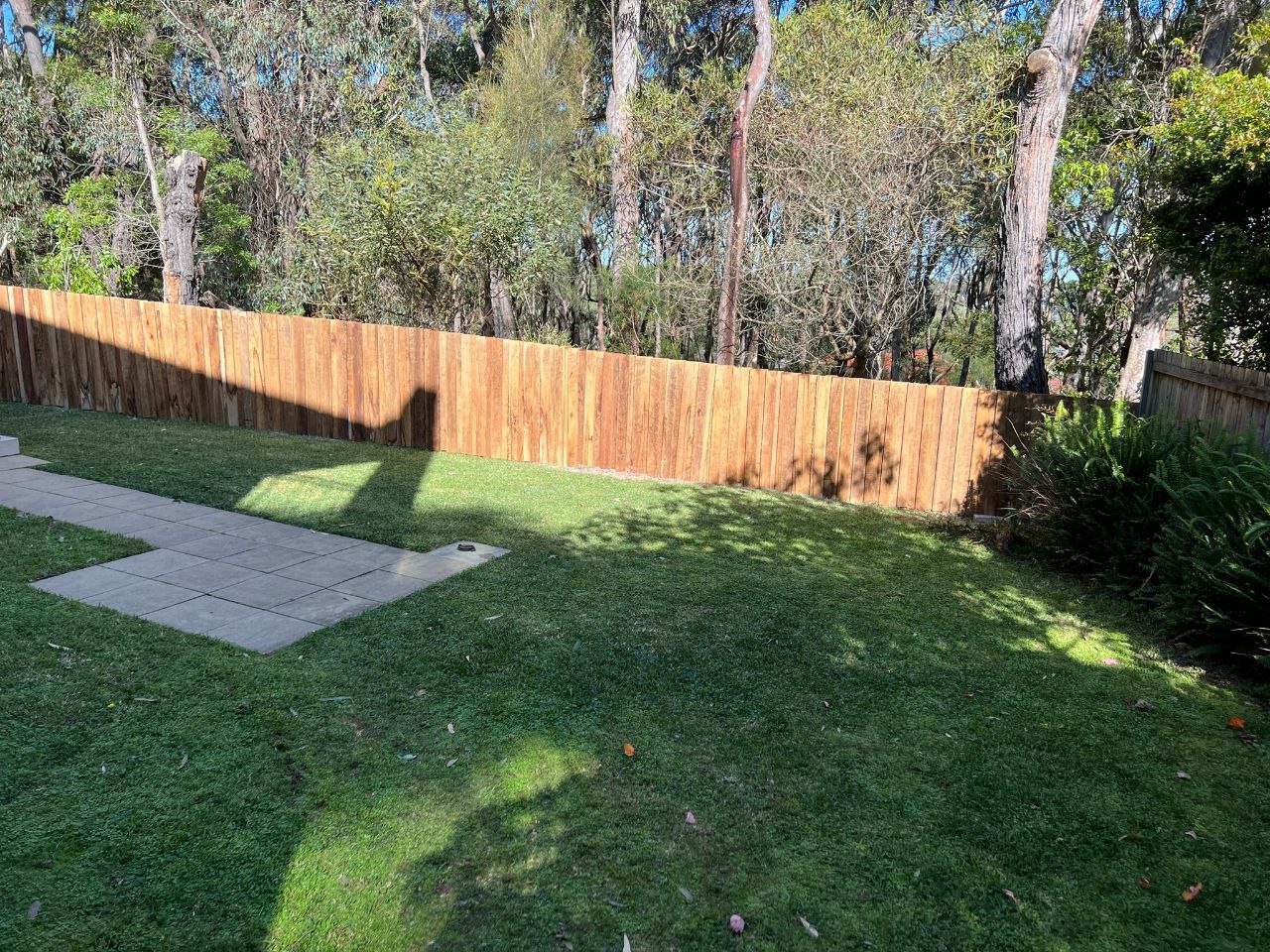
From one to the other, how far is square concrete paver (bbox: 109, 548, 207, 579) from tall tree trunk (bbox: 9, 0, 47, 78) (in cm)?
1841

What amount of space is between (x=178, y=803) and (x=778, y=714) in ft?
7.20

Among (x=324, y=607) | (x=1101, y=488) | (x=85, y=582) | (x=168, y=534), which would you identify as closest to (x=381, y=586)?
(x=324, y=607)

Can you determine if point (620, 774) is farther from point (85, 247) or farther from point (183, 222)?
point (85, 247)

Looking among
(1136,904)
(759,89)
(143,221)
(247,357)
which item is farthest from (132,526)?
(143,221)

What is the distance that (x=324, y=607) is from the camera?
13.9 ft

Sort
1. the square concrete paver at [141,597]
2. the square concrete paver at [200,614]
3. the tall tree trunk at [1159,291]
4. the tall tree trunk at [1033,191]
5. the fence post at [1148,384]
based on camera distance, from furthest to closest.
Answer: the tall tree trunk at [1159,291], the tall tree trunk at [1033,191], the fence post at [1148,384], the square concrete paver at [141,597], the square concrete paver at [200,614]

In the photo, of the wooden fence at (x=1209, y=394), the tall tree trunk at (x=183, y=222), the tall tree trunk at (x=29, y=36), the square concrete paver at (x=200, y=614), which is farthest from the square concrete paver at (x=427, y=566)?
the tall tree trunk at (x=29, y=36)

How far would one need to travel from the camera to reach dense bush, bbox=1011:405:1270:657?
4.04 metres

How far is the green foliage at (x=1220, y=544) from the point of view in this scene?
393 cm

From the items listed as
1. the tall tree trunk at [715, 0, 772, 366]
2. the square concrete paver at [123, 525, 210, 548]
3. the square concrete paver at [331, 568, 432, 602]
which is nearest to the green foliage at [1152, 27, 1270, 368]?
the tall tree trunk at [715, 0, 772, 366]

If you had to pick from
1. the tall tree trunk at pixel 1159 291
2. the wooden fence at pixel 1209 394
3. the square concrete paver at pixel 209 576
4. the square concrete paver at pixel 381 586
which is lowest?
the square concrete paver at pixel 381 586

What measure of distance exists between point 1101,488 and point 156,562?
6090mm

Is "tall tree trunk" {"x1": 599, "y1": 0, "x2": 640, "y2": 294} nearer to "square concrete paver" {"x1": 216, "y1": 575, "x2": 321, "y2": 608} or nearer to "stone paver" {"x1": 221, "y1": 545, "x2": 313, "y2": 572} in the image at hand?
"stone paver" {"x1": 221, "y1": 545, "x2": 313, "y2": 572}

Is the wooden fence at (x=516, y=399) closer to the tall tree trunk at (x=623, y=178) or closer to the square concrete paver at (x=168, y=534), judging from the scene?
the square concrete paver at (x=168, y=534)
